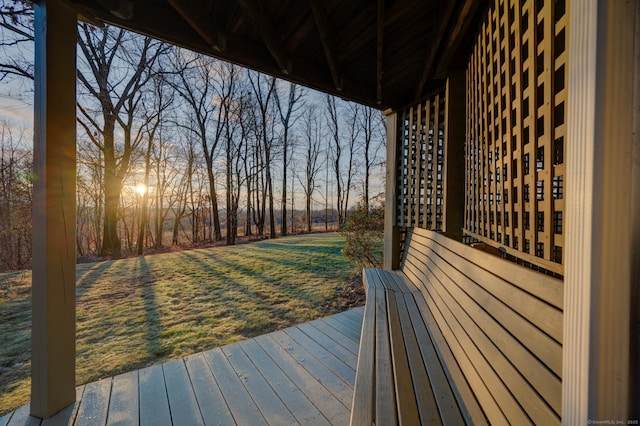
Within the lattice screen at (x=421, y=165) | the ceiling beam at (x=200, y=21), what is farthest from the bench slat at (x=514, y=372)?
the ceiling beam at (x=200, y=21)

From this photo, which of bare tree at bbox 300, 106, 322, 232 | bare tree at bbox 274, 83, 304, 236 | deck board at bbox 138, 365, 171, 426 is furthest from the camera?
bare tree at bbox 300, 106, 322, 232

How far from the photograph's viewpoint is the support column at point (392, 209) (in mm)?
3529

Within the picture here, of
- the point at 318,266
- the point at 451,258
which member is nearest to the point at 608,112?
the point at 451,258

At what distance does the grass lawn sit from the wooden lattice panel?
2429mm

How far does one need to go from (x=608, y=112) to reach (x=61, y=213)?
2.41 meters

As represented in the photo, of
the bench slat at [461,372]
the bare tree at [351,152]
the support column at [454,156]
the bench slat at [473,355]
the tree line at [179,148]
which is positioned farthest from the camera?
the bare tree at [351,152]

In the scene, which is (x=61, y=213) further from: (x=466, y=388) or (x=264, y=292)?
(x=264, y=292)

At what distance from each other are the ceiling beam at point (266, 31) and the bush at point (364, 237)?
3.11 metres

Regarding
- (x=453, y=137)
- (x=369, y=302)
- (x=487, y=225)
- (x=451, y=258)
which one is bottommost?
(x=369, y=302)

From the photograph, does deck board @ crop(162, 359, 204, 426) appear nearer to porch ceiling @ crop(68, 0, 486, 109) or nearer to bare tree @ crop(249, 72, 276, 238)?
porch ceiling @ crop(68, 0, 486, 109)

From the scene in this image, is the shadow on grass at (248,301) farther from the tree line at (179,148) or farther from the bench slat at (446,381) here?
the tree line at (179,148)

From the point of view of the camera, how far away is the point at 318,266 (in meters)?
5.64

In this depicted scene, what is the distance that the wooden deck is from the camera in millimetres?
1398

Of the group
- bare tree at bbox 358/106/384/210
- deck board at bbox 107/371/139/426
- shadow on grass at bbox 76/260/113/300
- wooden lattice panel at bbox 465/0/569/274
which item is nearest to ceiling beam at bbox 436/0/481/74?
wooden lattice panel at bbox 465/0/569/274
